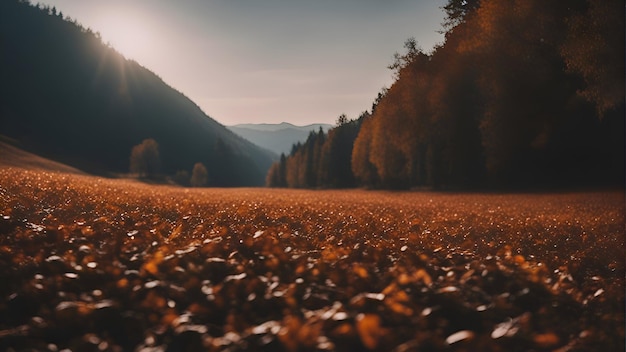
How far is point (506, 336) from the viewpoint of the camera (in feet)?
9.95

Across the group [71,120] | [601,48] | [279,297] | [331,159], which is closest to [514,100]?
[601,48]

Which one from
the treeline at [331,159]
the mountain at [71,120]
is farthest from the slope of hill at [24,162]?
the mountain at [71,120]

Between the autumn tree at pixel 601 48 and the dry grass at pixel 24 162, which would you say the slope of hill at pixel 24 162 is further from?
the autumn tree at pixel 601 48

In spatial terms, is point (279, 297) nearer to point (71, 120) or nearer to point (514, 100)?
point (514, 100)

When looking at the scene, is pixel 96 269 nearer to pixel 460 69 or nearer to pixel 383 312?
pixel 383 312

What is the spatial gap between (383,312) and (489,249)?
410cm

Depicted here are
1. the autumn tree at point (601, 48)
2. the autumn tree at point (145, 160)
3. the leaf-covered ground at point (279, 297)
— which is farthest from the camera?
the autumn tree at point (145, 160)

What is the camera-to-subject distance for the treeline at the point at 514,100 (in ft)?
48.6

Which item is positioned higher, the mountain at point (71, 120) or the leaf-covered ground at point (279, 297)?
the mountain at point (71, 120)

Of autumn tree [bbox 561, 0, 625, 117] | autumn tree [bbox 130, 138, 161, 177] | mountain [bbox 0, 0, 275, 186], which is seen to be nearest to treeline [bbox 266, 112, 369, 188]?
autumn tree [bbox 130, 138, 161, 177]

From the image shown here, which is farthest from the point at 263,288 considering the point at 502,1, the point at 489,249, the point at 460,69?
the point at 460,69

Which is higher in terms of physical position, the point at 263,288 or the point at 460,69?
the point at 460,69

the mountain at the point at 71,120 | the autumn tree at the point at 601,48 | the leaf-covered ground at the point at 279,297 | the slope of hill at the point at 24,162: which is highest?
the mountain at the point at 71,120

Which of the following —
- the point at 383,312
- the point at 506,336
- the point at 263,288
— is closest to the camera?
the point at 506,336
